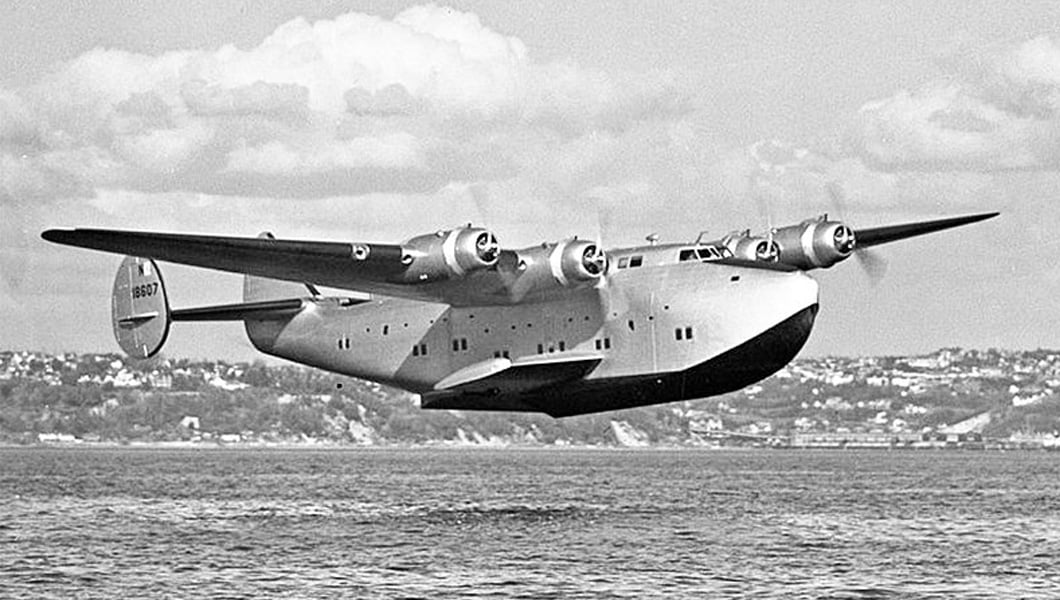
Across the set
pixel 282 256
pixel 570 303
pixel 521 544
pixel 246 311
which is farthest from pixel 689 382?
pixel 246 311

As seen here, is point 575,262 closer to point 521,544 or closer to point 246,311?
point 521,544

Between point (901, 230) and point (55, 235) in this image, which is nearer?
point (55, 235)

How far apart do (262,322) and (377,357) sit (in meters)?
6.51

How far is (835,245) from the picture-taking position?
165 feet

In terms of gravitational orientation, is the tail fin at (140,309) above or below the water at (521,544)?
above

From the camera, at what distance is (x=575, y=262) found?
49156mm

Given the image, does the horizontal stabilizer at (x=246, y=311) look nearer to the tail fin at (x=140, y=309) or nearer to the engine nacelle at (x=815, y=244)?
the tail fin at (x=140, y=309)

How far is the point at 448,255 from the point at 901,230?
1499 centimetres

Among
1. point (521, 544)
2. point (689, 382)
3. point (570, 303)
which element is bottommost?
point (521, 544)

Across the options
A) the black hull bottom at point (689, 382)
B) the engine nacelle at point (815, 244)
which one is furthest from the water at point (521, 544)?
the engine nacelle at point (815, 244)

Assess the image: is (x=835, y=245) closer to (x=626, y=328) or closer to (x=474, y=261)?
(x=626, y=328)

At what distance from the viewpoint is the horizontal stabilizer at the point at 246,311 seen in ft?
193

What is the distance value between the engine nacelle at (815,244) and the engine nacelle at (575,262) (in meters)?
5.19

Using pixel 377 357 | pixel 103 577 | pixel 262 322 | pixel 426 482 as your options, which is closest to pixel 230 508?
pixel 262 322
